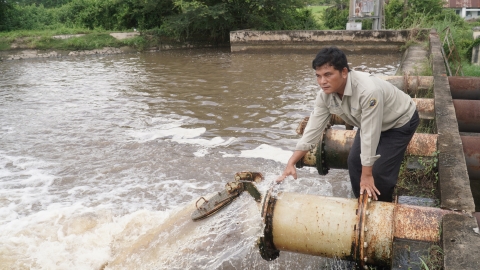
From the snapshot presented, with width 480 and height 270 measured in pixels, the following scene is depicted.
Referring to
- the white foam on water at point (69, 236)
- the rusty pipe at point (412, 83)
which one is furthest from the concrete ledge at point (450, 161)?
the white foam on water at point (69, 236)

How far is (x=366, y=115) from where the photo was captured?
9.50 feet

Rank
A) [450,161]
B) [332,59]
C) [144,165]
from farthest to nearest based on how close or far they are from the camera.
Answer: [144,165]
[450,161]
[332,59]

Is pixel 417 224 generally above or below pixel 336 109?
below

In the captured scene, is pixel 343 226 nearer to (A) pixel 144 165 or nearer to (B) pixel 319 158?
(B) pixel 319 158

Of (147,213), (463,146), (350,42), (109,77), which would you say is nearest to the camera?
(463,146)

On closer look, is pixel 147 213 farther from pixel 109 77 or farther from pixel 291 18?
pixel 291 18

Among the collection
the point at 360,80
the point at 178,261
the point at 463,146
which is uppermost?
the point at 360,80

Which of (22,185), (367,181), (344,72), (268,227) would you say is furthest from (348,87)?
(22,185)

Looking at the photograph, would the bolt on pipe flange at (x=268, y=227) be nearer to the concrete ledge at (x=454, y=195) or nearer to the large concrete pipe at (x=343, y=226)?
the large concrete pipe at (x=343, y=226)

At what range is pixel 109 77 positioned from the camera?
13352mm

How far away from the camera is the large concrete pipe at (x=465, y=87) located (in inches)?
246

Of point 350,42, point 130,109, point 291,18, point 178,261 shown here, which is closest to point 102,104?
point 130,109

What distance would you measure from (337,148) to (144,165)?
3.23 m

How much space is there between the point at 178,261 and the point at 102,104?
6.82 metres
